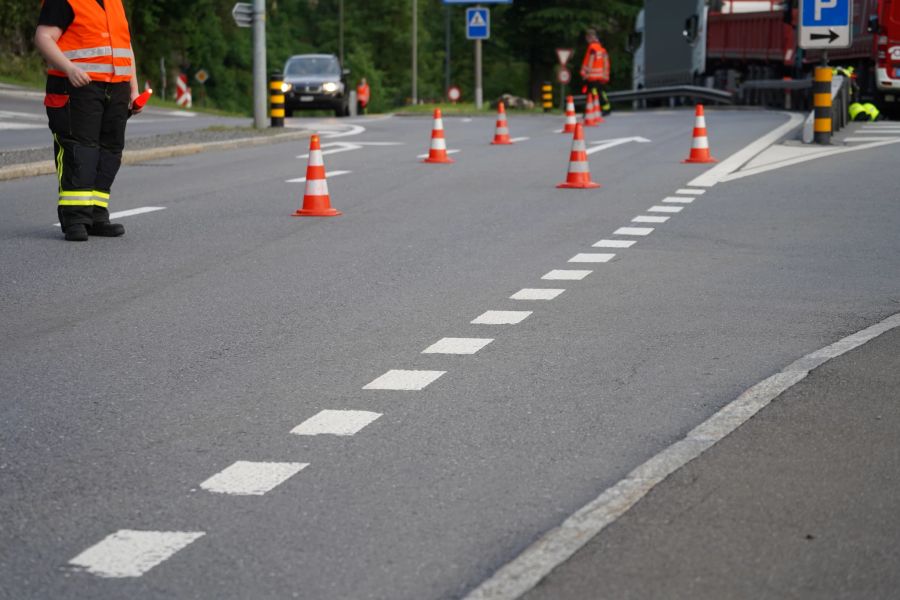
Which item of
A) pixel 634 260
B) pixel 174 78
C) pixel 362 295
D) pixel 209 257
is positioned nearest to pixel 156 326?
pixel 362 295

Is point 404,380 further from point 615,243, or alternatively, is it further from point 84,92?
point 84,92

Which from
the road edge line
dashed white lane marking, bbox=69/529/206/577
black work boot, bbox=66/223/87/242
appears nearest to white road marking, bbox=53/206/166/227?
black work boot, bbox=66/223/87/242

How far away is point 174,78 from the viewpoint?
7438 centimetres

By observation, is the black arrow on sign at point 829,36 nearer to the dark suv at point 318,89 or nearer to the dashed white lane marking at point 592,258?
the dashed white lane marking at point 592,258

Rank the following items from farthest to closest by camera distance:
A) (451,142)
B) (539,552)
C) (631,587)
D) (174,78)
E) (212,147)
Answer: (174,78) → (451,142) → (212,147) → (539,552) → (631,587)

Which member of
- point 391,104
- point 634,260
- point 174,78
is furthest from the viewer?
point 391,104

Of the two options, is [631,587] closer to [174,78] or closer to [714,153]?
[714,153]

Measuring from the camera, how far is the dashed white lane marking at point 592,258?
416 inches

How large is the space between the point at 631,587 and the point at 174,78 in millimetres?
72297

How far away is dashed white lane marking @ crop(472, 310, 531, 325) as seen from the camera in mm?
8070

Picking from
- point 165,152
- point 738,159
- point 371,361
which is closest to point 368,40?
point 165,152

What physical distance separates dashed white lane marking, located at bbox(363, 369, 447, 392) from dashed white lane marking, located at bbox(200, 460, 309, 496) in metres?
1.27

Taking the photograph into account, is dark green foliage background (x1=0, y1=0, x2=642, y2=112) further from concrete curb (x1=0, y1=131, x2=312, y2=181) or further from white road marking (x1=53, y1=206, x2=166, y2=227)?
white road marking (x1=53, y1=206, x2=166, y2=227)

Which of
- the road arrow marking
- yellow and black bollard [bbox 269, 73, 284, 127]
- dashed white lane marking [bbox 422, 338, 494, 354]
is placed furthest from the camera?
yellow and black bollard [bbox 269, 73, 284, 127]
